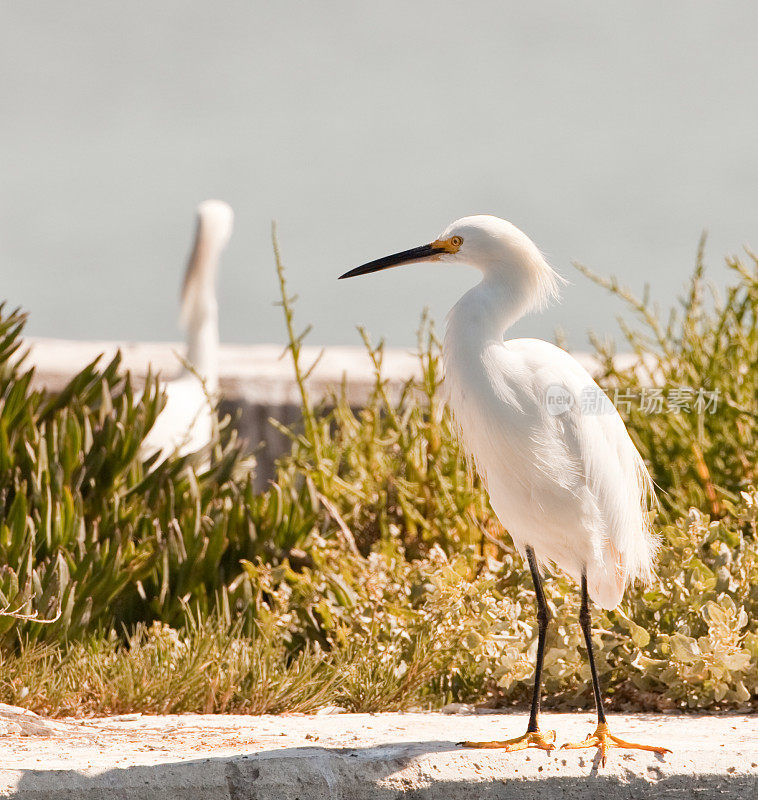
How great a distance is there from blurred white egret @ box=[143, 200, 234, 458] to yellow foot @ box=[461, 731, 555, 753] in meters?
3.12

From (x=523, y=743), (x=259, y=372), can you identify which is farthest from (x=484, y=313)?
(x=259, y=372)

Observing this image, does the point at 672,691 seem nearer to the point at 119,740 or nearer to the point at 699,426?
the point at 699,426

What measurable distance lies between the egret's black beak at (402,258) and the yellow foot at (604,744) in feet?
5.48

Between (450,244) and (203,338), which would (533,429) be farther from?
(203,338)

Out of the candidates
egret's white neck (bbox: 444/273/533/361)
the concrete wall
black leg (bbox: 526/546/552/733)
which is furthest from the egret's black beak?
the concrete wall

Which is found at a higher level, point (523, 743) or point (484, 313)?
point (484, 313)

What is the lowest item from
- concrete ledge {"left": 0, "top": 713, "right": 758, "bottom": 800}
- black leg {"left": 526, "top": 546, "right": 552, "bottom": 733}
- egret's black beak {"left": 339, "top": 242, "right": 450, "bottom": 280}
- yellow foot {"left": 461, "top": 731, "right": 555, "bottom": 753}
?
concrete ledge {"left": 0, "top": 713, "right": 758, "bottom": 800}

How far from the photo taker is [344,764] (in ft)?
10.5

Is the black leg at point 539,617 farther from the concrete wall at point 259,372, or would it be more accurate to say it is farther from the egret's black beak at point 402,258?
the concrete wall at point 259,372

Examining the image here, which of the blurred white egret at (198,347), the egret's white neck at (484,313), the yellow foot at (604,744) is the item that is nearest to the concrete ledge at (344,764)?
the yellow foot at (604,744)

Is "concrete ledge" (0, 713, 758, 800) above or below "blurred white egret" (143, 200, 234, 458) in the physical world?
below

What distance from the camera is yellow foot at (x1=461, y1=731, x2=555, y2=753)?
338cm

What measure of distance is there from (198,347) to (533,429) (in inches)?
198

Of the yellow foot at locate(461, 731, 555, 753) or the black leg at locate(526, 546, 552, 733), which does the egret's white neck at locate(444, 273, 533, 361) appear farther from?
the yellow foot at locate(461, 731, 555, 753)
